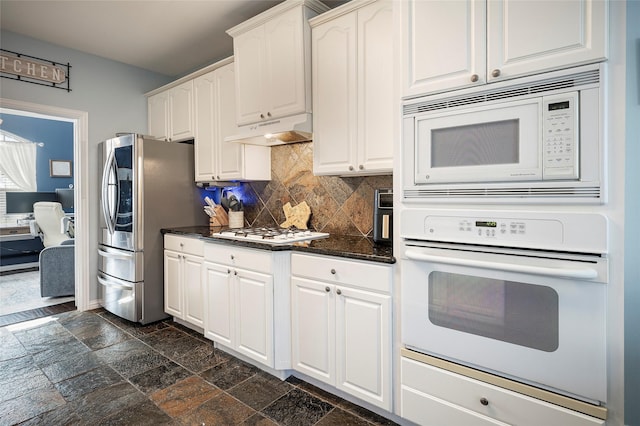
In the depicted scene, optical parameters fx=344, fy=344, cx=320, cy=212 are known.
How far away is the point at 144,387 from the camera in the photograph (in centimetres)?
217

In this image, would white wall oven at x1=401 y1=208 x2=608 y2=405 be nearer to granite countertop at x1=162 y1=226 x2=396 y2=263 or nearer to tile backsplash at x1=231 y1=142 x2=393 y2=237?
granite countertop at x1=162 y1=226 x2=396 y2=263

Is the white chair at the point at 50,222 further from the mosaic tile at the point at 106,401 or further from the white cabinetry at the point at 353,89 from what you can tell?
the white cabinetry at the point at 353,89

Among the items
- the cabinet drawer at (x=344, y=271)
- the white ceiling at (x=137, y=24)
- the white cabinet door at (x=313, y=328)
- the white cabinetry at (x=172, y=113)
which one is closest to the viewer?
the cabinet drawer at (x=344, y=271)

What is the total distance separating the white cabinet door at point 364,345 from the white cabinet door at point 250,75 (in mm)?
1593

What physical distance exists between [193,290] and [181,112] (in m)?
1.84

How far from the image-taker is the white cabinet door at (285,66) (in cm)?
238

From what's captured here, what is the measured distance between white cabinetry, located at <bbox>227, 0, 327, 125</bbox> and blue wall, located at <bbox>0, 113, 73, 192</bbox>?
556 cm

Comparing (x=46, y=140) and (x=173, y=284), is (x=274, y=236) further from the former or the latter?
(x=46, y=140)

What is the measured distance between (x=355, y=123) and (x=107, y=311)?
3.25 m

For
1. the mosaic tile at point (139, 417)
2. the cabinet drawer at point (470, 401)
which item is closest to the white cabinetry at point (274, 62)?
the cabinet drawer at point (470, 401)

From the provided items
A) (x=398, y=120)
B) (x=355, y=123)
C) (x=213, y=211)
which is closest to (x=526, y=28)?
(x=398, y=120)

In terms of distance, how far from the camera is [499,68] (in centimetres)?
137

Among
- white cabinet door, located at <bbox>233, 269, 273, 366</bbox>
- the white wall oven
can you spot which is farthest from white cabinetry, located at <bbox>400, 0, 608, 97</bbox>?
white cabinet door, located at <bbox>233, 269, 273, 366</bbox>

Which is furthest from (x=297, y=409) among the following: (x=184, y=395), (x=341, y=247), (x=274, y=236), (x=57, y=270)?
(x=57, y=270)
